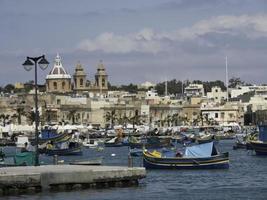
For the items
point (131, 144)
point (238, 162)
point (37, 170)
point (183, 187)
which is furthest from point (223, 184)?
point (131, 144)

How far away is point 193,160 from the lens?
62.8 metres

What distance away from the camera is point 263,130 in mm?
88500

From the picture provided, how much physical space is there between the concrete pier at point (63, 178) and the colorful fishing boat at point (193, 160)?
13.1 metres

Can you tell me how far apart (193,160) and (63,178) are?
1691 centimetres

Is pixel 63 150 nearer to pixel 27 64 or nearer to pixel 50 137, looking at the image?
pixel 50 137

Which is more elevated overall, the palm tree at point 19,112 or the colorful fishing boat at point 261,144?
the palm tree at point 19,112

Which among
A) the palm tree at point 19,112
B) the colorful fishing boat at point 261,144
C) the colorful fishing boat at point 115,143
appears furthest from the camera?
the palm tree at point 19,112

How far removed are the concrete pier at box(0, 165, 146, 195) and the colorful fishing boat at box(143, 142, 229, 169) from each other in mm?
13136

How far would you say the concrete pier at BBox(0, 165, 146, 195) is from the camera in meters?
46.1

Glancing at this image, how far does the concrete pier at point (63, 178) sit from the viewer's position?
4609 cm

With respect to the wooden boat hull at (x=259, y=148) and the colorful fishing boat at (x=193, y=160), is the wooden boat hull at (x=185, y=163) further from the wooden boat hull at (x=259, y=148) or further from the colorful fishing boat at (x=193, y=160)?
the wooden boat hull at (x=259, y=148)

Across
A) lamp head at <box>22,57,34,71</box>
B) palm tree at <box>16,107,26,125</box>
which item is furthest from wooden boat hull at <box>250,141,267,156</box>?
palm tree at <box>16,107,26,125</box>

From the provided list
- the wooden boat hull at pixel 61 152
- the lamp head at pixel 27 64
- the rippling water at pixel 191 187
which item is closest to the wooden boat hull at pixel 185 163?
the rippling water at pixel 191 187

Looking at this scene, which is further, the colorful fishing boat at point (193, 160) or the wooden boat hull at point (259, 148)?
the wooden boat hull at point (259, 148)
